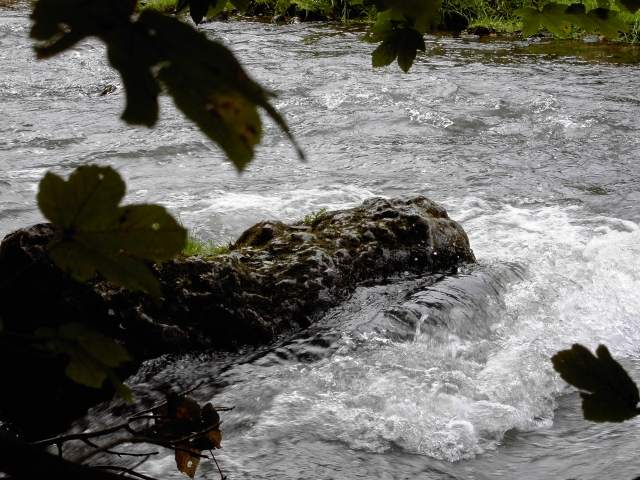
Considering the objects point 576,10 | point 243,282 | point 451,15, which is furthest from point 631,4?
point 451,15

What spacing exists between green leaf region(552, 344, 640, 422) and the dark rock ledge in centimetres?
220

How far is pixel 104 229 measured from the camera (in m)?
0.60

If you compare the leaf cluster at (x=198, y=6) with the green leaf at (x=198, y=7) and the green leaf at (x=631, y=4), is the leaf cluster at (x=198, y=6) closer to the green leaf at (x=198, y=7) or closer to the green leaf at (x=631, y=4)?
the green leaf at (x=198, y=7)

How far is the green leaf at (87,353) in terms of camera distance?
683mm

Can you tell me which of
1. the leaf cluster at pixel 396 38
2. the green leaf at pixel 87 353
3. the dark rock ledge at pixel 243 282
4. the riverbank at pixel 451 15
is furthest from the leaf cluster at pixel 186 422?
the riverbank at pixel 451 15

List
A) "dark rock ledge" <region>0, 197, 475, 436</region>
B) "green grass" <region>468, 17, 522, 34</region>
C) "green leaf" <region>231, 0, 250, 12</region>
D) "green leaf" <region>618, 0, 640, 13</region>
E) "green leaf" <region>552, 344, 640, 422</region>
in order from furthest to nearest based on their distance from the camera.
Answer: "green grass" <region>468, 17, 522, 34</region> < "dark rock ledge" <region>0, 197, 475, 436</region> < "green leaf" <region>231, 0, 250, 12</region> < "green leaf" <region>618, 0, 640, 13</region> < "green leaf" <region>552, 344, 640, 422</region>

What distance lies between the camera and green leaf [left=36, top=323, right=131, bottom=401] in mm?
683

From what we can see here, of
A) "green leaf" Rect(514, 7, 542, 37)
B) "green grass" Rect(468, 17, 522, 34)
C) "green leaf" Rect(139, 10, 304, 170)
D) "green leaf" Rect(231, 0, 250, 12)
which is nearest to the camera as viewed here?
"green leaf" Rect(139, 10, 304, 170)

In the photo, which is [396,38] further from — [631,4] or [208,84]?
[208,84]

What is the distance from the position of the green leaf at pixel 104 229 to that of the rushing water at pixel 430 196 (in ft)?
7.14

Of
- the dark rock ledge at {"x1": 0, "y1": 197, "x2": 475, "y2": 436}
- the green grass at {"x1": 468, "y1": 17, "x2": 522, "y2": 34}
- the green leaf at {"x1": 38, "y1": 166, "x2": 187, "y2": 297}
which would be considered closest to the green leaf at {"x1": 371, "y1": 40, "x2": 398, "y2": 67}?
the green leaf at {"x1": 38, "y1": 166, "x2": 187, "y2": 297}

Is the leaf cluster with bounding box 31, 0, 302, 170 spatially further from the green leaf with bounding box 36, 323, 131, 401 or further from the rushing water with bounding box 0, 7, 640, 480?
the rushing water with bounding box 0, 7, 640, 480

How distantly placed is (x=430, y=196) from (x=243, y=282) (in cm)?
297

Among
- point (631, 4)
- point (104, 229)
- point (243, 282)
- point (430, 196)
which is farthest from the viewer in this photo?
point (430, 196)
